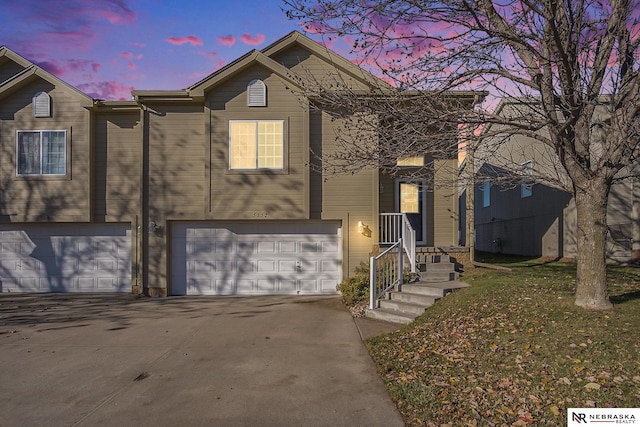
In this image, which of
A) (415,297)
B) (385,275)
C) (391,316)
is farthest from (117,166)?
(415,297)

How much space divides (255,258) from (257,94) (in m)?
4.80

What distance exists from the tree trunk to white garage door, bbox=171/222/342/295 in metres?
7.12

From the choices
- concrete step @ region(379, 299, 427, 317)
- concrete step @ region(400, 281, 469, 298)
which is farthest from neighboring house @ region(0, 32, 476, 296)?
concrete step @ region(379, 299, 427, 317)

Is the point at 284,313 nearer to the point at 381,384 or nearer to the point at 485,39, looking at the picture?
the point at 381,384

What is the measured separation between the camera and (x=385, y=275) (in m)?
10.4

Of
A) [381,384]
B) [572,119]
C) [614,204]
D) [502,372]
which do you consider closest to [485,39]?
[572,119]

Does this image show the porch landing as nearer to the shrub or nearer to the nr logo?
the shrub

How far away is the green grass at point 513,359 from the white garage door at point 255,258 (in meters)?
5.04

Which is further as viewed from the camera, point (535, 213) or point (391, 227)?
point (535, 213)

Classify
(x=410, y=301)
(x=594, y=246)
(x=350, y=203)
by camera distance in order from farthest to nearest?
(x=350, y=203), (x=410, y=301), (x=594, y=246)

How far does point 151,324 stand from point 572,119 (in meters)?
8.50

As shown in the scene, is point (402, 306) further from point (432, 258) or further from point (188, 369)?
point (188, 369)

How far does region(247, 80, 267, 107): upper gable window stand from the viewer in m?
12.8

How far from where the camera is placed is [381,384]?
18.0ft
